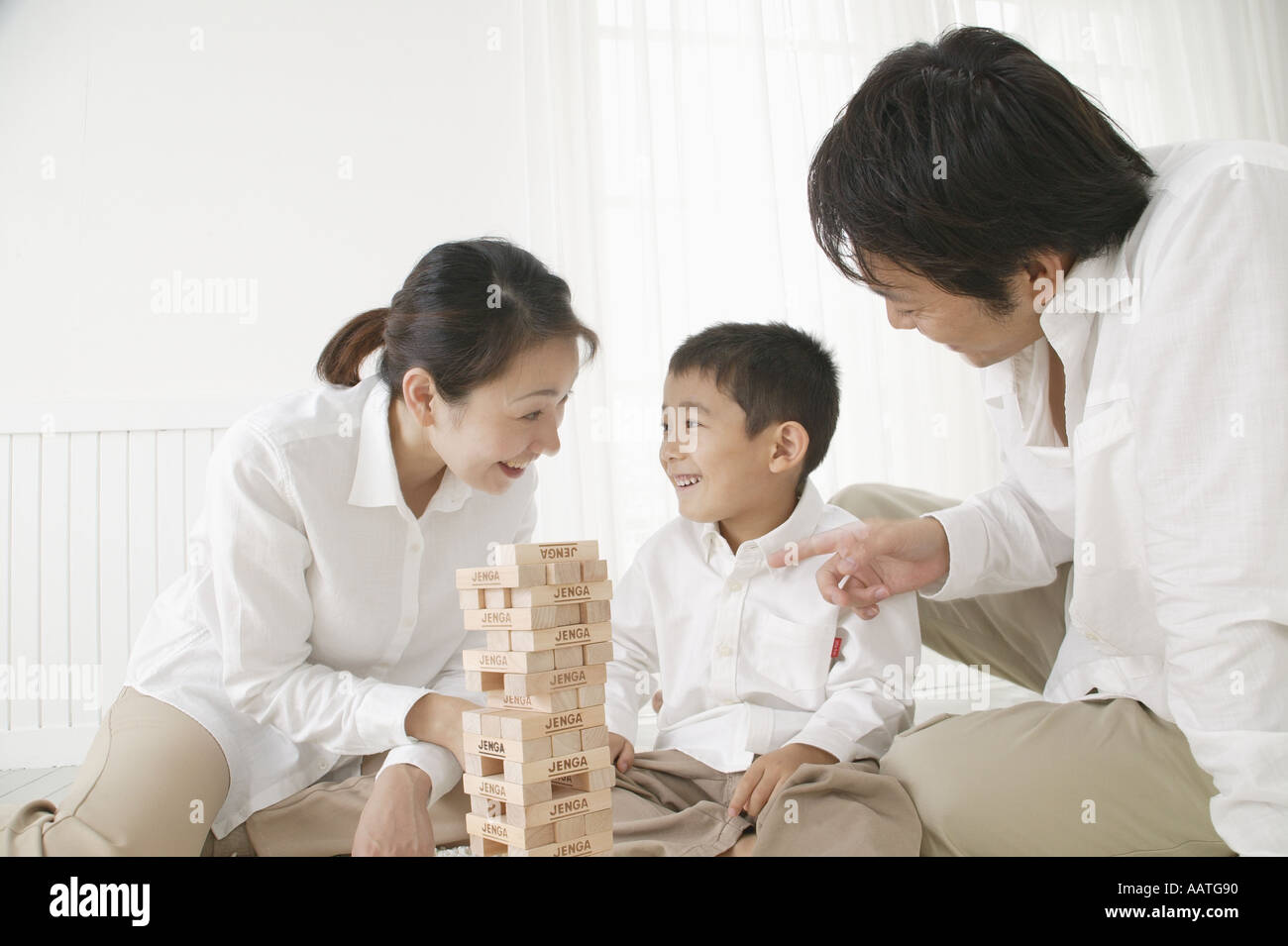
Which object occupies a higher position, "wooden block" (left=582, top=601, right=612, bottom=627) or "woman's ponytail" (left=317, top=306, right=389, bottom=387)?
"woman's ponytail" (left=317, top=306, right=389, bottom=387)

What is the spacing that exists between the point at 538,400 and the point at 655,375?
1.48 metres

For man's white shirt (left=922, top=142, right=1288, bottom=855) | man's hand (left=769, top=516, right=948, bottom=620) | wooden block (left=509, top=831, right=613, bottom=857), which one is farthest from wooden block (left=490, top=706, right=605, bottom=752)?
man's white shirt (left=922, top=142, right=1288, bottom=855)

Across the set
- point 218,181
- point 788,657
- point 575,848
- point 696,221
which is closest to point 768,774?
point 788,657

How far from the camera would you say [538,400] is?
130 centimetres

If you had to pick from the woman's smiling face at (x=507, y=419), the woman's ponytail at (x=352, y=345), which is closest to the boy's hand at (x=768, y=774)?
the woman's smiling face at (x=507, y=419)

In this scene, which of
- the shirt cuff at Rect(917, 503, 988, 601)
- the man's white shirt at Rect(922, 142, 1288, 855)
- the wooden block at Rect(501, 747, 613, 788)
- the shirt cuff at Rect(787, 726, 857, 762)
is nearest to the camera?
the man's white shirt at Rect(922, 142, 1288, 855)

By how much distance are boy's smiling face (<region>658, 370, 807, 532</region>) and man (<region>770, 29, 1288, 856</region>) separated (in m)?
0.19

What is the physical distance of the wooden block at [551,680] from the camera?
97cm

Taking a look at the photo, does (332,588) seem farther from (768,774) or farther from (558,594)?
(768,774)

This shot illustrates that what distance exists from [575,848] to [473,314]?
713 mm

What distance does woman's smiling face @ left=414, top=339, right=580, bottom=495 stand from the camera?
129 centimetres

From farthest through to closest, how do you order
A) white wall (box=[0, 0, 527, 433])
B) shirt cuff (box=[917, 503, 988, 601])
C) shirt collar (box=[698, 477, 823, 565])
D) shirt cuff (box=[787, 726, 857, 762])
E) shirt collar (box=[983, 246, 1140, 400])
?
white wall (box=[0, 0, 527, 433])
shirt collar (box=[698, 477, 823, 565])
shirt cuff (box=[917, 503, 988, 601])
shirt cuff (box=[787, 726, 857, 762])
shirt collar (box=[983, 246, 1140, 400])

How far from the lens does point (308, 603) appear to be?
51.1 inches

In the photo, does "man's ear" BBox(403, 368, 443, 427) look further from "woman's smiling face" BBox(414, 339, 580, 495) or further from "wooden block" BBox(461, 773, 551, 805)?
"wooden block" BBox(461, 773, 551, 805)
